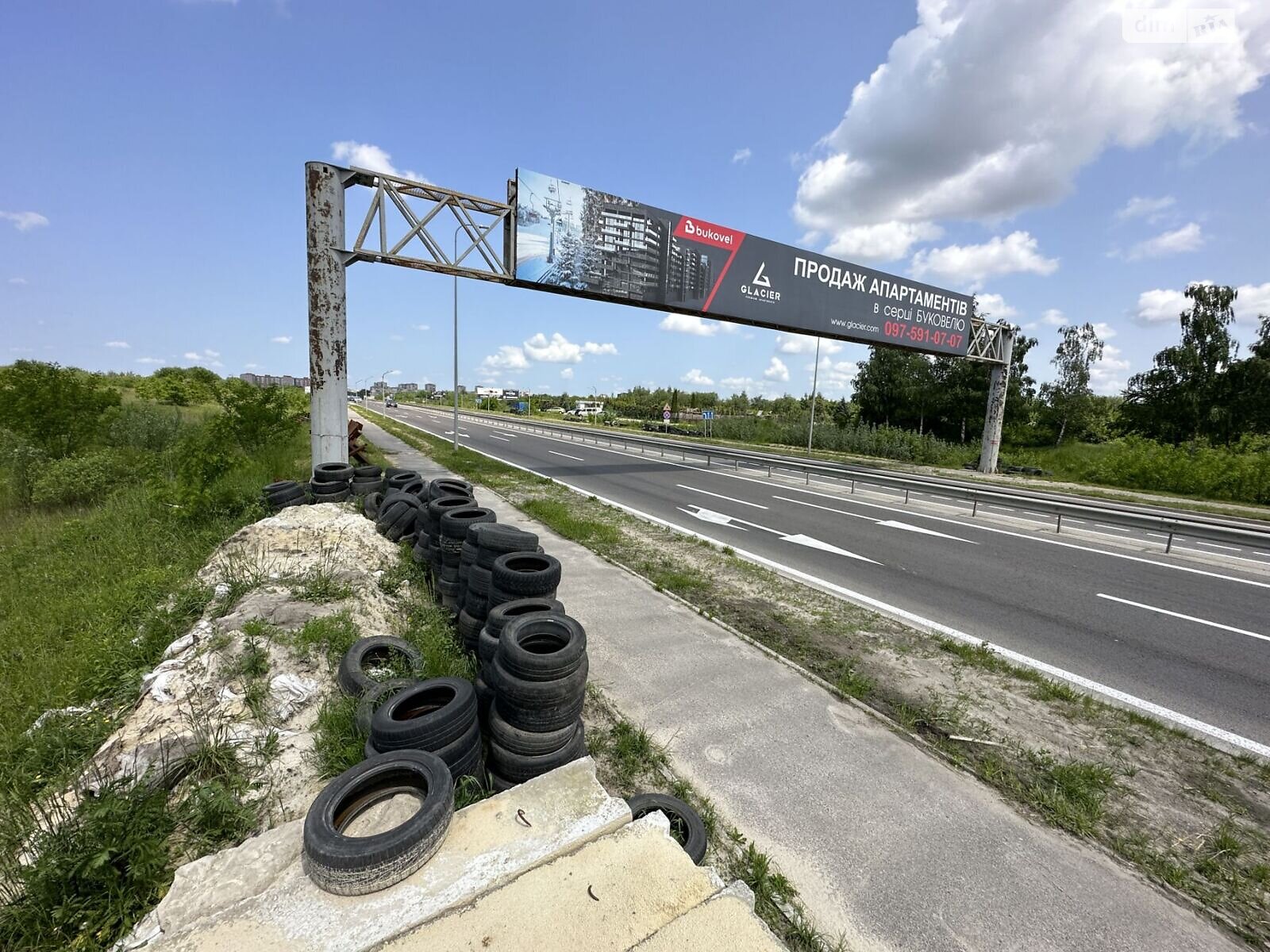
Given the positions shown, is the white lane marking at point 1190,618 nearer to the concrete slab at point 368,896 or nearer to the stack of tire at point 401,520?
the concrete slab at point 368,896

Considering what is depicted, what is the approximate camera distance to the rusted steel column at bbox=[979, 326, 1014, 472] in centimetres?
2652

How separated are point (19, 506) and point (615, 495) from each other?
1529 cm

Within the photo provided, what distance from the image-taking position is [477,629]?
5188 mm

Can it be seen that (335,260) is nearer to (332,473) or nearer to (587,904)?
(332,473)

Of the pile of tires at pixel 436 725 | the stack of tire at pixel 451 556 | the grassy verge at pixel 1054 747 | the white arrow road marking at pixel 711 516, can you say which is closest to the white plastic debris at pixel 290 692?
the pile of tires at pixel 436 725

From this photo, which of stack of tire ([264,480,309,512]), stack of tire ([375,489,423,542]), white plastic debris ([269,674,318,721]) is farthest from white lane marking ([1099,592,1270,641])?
stack of tire ([264,480,309,512])

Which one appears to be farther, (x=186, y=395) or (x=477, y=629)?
(x=186, y=395)

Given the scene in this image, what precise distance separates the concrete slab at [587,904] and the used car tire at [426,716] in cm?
114

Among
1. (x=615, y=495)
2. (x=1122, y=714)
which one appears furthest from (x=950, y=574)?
(x=615, y=495)

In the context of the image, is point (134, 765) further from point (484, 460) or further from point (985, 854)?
point (484, 460)

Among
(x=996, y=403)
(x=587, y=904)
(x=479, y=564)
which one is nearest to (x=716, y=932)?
(x=587, y=904)

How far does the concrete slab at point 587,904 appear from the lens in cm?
212

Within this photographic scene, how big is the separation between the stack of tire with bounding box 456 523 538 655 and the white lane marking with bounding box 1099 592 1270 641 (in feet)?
31.4

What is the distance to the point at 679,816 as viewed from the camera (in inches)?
129
